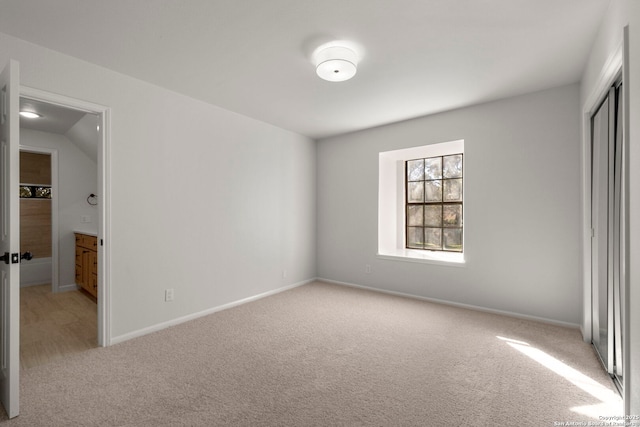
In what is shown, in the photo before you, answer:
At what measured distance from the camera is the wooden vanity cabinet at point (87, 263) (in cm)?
400

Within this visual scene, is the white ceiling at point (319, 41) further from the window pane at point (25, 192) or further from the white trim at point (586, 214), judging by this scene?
the window pane at point (25, 192)

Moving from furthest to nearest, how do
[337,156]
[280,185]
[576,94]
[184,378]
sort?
[337,156] < [280,185] < [576,94] < [184,378]

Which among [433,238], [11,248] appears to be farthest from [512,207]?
[11,248]

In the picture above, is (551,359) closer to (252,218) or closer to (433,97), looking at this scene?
(433,97)

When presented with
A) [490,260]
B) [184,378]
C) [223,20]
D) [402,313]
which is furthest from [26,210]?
[490,260]

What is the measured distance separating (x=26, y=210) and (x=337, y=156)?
5288mm

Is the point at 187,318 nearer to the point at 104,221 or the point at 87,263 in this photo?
the point at 104,221

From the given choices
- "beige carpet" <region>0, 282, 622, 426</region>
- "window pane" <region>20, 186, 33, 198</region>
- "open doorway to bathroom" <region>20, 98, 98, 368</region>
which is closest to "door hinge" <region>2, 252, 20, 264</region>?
"beige carpet" <region>0, 282, 622, 426</region>

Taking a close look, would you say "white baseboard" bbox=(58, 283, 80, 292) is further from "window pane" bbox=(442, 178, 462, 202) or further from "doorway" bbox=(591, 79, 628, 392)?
"doorway" bbox=(591, 79, 628, 392)

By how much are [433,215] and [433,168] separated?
2.40ft

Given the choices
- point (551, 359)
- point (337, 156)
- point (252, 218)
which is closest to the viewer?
point (551, 359)

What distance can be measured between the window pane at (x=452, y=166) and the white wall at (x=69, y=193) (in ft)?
18.2

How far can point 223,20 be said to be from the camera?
2031 millimetres

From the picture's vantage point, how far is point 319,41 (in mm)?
2277
